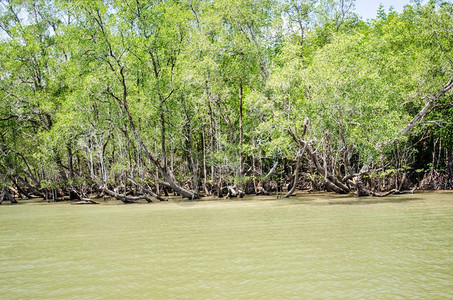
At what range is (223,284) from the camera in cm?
433

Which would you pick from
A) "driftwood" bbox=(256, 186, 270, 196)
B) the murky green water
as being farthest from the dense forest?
the murky green water

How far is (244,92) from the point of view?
24984 millimetres

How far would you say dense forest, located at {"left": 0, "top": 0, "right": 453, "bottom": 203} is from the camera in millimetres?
16656

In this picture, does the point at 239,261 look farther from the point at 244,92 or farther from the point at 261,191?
the point at 244,92

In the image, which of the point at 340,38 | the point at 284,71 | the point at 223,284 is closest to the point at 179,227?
the point at 223,284

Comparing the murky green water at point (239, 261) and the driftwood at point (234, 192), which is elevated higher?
the driftwood at point (234, 192)

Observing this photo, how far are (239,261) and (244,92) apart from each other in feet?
66.5

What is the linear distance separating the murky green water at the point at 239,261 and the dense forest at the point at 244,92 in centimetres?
787

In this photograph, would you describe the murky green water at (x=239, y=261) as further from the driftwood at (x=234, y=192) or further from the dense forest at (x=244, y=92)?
the driftwood at (x=234, y=192)

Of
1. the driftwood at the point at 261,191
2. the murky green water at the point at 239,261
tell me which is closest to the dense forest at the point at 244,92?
the driftwood at the point at 261,191

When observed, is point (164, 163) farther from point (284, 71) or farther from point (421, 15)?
point (421, 15)

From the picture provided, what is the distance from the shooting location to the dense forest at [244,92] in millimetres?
16656

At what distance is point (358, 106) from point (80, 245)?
1199cm

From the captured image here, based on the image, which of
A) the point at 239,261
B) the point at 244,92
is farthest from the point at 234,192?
the point at 239,261
